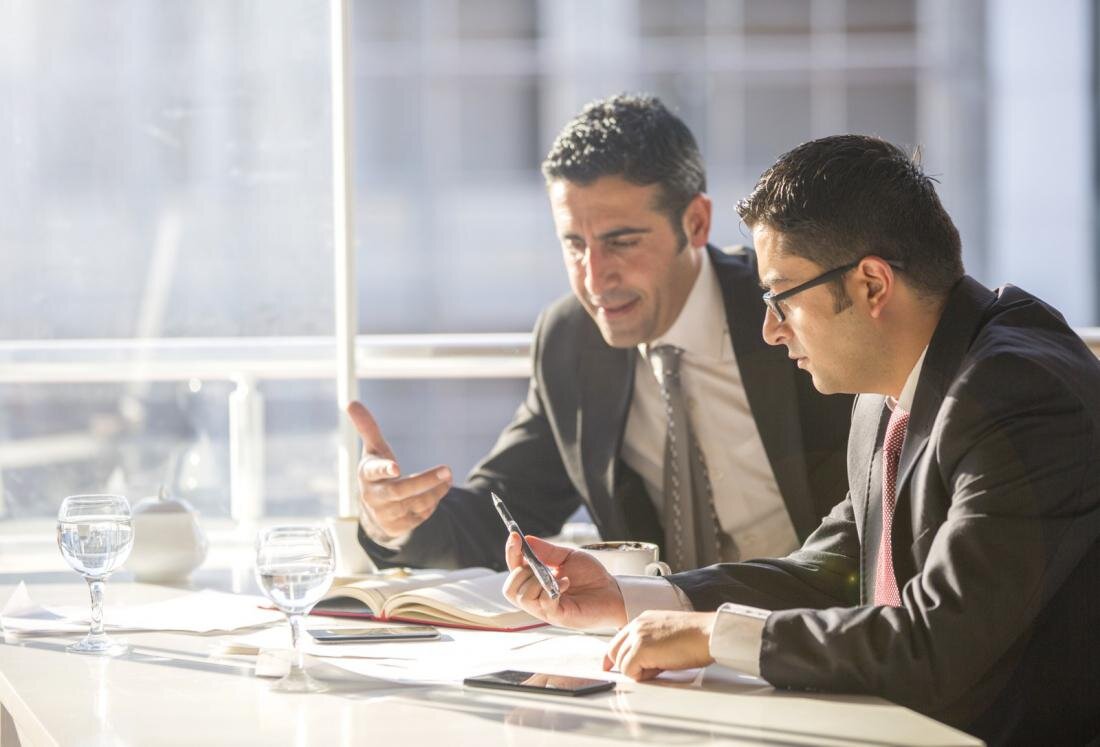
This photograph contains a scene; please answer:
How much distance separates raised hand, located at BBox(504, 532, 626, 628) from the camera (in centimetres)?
158

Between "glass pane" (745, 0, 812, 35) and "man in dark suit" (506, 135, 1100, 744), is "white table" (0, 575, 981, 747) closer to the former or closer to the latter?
"man in dark suit" (506, 135, 1100, 744)

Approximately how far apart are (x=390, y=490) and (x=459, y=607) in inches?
13.5

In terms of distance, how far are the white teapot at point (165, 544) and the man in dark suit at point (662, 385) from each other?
0.43 m

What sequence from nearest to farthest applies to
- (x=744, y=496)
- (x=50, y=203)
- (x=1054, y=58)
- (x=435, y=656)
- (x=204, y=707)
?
(x=204, y=707)
(x=435, y=656)
(x=744, y=496)
(x=50, y=203)
(x=1054, y=58)

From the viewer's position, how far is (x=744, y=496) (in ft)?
8.05

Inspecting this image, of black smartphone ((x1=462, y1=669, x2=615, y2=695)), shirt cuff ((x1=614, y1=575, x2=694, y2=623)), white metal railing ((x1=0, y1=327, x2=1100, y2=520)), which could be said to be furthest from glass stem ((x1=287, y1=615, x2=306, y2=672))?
white metal railing ((x1=0, y1=327, x2=1100, y2=520))

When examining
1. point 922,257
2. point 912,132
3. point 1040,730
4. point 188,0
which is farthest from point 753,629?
point 912,132

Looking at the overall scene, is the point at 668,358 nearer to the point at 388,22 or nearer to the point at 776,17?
the point at 388,22

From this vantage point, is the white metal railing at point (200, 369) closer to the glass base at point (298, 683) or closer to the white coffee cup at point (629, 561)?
the white coffee cup at point (629, 561)

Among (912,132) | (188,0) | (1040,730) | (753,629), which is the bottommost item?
(1040,730)

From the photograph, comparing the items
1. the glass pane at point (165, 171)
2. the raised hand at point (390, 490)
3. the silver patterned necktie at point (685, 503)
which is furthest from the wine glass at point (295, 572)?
the glass pane at point (165, 171)

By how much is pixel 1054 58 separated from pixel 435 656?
1015cm

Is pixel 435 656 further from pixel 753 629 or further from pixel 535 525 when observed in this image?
pixel 535 525

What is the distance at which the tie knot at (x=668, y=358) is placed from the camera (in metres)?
2.47
